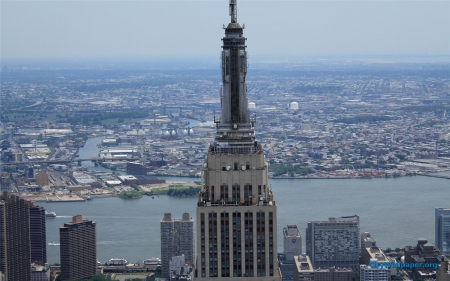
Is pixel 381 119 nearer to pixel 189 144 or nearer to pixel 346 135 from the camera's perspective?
pixel 346 135

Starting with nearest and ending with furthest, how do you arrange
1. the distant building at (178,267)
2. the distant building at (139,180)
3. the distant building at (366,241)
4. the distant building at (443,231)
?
the distant building at (178,267)
the distant building at (366,241)
the distant building at (443,231)
the distant building at (139,180)

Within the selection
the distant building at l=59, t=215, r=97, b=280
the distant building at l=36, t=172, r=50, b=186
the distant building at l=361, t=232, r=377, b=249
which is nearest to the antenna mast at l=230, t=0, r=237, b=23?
the distant building at l=59, t=215, r=97, b=280

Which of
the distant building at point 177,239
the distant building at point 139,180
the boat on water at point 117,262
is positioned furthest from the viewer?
the distant building at point 139,180

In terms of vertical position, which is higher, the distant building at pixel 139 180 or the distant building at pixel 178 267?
the distant building at pixel 139 180

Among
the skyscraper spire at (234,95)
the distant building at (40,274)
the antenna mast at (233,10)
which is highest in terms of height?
the antenna mast at (233,10)

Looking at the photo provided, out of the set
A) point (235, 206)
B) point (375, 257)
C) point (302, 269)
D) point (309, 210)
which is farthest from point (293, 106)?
point (235, 206)

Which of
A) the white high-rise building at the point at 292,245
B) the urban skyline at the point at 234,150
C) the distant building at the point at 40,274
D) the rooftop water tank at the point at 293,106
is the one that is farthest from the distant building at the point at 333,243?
the rooftop water tank at the point at 293,106

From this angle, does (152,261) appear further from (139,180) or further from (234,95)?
(234,95)

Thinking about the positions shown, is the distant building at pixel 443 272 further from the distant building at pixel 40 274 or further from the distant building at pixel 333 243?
the distant building at pixel 40 274
